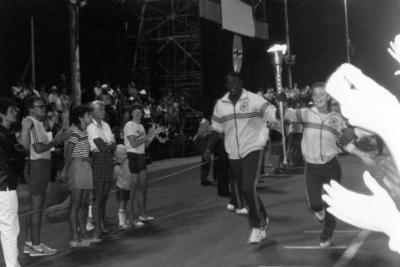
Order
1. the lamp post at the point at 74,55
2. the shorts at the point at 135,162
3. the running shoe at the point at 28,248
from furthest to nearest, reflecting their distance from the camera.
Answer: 1. the lamp post at the point at 74,55
2. the shorts at the point at 135,162
3. the running shoe at the point at 28,248

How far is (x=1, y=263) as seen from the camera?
22.9 ft

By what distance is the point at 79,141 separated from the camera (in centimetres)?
768

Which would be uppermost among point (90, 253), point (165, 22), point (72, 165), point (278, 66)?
point (165, 22)

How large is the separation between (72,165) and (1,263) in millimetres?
1391

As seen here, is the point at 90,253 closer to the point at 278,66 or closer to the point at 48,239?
the point at 48,239

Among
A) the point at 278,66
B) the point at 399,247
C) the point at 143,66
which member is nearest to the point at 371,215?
the point at 399,247

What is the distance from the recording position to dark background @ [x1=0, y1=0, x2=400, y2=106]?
19.5 metres

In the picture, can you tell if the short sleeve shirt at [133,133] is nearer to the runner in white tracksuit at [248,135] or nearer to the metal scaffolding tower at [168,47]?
the runner in white tracksuit at [248,135]

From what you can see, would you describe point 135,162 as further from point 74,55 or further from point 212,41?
point 212,41

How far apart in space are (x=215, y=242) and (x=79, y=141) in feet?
6.61

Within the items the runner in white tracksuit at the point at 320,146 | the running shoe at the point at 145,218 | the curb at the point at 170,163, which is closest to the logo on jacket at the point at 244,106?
the runner in white tracksuit at the point at 320,146

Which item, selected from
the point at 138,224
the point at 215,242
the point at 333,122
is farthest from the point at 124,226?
the point at 333,122

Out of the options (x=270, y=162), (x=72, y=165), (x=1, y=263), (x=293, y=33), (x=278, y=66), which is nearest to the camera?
(x=1, y=263)

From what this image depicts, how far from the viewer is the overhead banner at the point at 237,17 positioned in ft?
70.5
